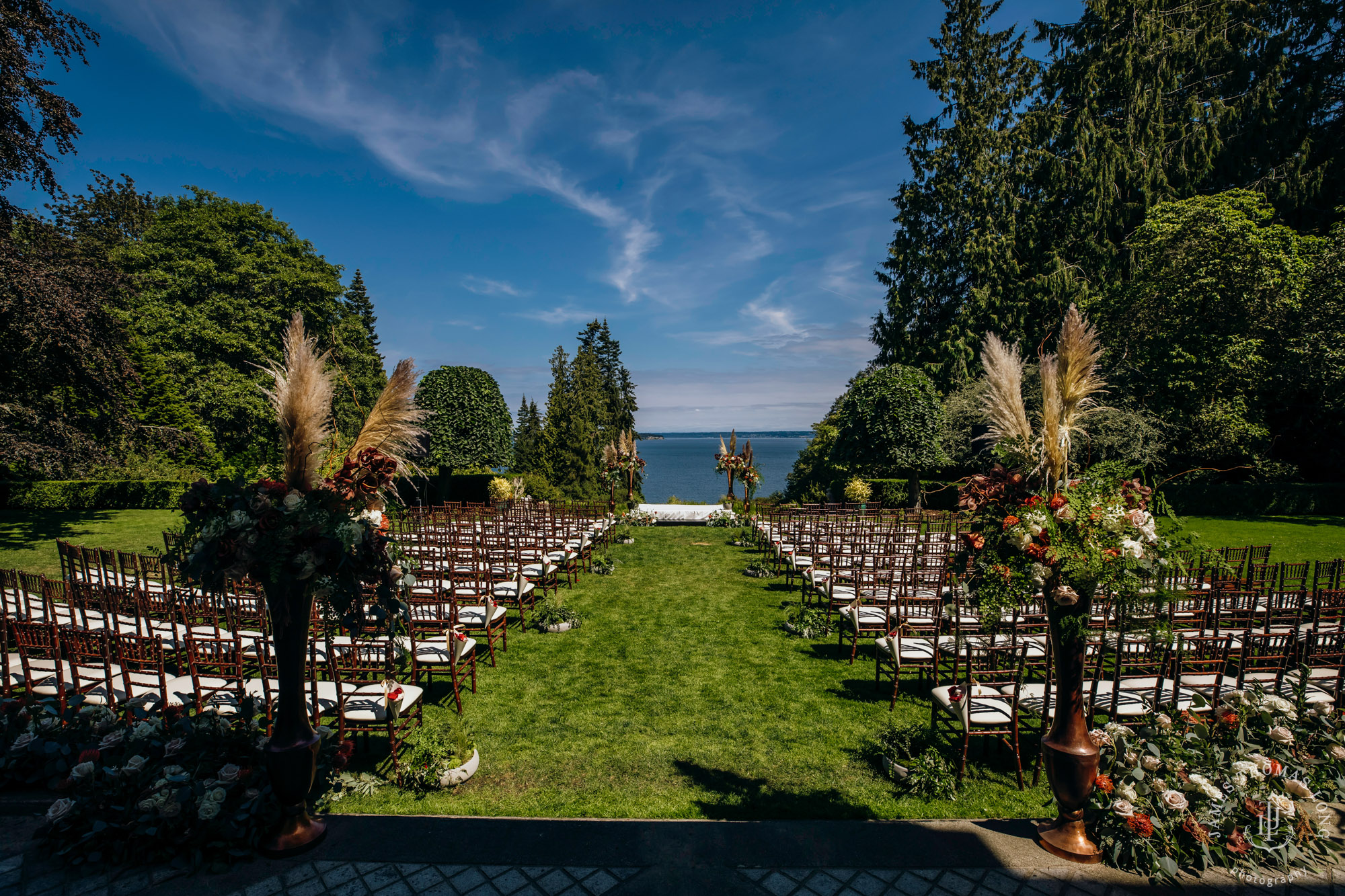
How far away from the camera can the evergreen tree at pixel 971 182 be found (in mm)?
22984

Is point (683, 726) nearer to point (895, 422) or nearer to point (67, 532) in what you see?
point (895, 422)

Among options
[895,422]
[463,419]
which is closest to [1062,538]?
[895,422]

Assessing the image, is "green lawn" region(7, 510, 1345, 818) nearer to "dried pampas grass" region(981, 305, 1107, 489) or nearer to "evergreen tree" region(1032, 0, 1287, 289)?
"dried pampas grass" region(981, 305, 1107, 489)

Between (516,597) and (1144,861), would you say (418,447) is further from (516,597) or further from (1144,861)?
(516,597)

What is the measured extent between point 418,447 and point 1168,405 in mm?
23569

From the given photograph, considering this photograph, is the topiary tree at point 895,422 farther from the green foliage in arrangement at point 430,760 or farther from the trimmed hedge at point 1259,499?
the green foliage in arrangement at point 430,760

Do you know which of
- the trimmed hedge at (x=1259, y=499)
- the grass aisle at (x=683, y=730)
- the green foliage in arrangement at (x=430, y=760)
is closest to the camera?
the grass aisle at (x=683, y=730)

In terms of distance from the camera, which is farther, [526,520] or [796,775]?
[526,520]

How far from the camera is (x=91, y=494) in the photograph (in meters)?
18.5

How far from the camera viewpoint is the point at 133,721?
13.3 ft

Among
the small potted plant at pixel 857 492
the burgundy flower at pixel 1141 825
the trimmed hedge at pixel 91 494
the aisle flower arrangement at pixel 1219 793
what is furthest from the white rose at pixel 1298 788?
the trimmed hedge at pixel 91 494

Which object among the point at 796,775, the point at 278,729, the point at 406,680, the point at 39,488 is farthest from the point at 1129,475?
the point at 39,488

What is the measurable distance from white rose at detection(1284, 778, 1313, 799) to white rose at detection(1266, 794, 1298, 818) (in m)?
0.15

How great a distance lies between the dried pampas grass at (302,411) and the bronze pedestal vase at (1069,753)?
4.15 meters
